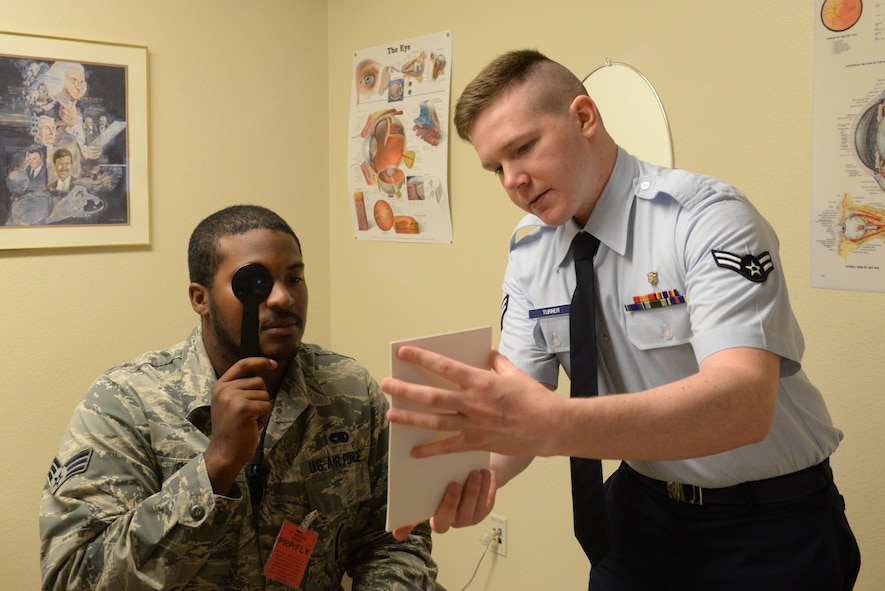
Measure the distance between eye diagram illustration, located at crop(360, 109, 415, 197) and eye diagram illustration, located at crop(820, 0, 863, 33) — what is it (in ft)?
5.16

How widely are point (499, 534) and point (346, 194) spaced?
1.54 m

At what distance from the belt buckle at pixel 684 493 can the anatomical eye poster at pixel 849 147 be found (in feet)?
2.30

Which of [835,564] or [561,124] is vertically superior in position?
[561,124]

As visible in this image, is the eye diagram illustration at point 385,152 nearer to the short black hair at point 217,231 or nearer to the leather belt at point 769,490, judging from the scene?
the short black hair at point 217,231

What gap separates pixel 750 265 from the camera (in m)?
1.24

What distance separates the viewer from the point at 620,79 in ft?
7.52

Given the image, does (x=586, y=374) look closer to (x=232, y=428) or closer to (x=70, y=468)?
(x=232, y=428)

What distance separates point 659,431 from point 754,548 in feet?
1.57

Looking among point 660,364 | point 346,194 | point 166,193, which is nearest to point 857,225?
point 660,364

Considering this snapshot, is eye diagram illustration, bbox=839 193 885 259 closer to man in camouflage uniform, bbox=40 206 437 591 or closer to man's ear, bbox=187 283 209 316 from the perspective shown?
man in camouflage uniform, bbox=40 206 437 591

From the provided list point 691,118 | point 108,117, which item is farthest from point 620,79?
point 108,117

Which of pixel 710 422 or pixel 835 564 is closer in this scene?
pixel 710 422

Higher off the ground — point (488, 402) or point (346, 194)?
point (346, 194)

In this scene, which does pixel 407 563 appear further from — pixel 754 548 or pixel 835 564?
pixel 835 564
